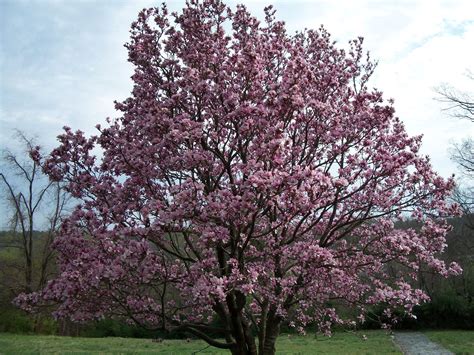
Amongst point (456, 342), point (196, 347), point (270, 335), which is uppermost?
point (270, 335)

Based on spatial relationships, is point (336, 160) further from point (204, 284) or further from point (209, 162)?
point (204, 284)

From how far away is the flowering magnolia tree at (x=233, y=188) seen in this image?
6.19 m

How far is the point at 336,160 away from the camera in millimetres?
8312

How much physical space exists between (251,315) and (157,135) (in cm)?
417

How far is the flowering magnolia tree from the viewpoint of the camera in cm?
619

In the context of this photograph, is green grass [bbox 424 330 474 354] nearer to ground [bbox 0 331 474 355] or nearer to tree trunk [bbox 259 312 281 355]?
ground [bbox 0 331 474 355]

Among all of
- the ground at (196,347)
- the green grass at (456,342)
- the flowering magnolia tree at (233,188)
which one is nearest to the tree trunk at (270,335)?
the flowering magnolia tree at (233,188)

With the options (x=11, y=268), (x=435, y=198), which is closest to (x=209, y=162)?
(x=435, y=198)

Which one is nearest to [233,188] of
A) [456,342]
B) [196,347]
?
[196,347]

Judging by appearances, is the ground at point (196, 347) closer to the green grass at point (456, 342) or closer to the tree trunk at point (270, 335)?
the green grass at point (456, 342)

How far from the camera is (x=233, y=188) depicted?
664 cm

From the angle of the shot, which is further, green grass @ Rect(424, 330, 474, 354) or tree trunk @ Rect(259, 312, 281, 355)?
green grass @ Rect(424, 330, 474, 354)

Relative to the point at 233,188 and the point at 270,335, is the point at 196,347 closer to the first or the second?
the point at 270,335

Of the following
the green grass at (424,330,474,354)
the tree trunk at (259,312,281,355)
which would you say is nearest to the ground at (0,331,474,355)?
the green grass at (424,330,474,354)
